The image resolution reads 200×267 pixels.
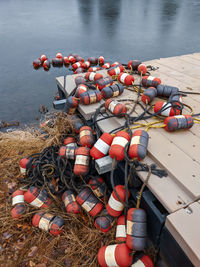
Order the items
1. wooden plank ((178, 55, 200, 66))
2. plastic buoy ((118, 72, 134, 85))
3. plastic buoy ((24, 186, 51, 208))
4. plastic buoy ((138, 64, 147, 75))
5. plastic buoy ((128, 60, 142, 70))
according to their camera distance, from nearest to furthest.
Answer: plastic buoy ((24, 186, 51, 208)), plastic buoy ((118, 72, 134, 85)), plastic buoy ((138, 64, 147, 75)), plastic buoy ((128, 60, 142, 70)), wooden plank ((178, 55, 200, 66))

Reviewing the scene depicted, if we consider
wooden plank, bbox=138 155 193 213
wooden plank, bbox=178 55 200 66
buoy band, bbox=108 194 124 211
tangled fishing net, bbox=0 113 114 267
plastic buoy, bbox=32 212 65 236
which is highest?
wooden plank, bbox=178 55 200 66

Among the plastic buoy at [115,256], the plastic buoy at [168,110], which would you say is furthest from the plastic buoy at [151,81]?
the plastic buoy at [115,256]

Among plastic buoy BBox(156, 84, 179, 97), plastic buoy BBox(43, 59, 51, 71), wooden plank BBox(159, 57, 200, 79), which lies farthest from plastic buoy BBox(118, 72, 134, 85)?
plastic buoy BBox(43, 59, 51, 71)

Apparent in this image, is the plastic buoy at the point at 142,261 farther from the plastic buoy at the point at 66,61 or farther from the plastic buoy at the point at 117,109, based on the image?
the plastic buoy at the point at 66,61

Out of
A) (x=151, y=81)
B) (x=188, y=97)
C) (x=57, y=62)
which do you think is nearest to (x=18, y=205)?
(x=151, y=81)

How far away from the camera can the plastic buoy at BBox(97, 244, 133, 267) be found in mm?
2254

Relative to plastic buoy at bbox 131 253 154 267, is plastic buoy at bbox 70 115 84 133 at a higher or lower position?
higher

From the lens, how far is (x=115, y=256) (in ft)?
7.56

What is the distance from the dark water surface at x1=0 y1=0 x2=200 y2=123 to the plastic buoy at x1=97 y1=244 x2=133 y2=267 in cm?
449

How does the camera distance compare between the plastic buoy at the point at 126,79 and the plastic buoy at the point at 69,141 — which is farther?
the plastic buoy at the point at 126,79

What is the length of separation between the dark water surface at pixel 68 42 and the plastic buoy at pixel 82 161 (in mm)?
3429

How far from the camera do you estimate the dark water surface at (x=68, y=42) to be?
6938mm

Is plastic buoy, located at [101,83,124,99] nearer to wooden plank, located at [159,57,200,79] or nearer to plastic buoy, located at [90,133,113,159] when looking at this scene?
plastic buoy, located at [90,133,113,159]

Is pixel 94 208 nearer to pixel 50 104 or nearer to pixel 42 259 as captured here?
pixel 42 259
